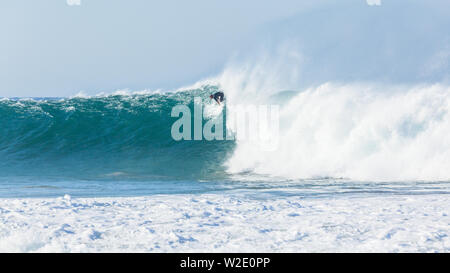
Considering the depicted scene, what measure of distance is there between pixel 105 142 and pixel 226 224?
42.3ft

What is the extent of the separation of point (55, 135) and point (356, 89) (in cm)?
1087

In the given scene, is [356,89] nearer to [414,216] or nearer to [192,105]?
[192,105]

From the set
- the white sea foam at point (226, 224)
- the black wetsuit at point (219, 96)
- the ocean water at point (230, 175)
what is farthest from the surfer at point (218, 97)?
the white sea foam at point (226, 224)

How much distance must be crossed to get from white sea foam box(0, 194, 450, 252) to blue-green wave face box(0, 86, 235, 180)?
17.6 feet

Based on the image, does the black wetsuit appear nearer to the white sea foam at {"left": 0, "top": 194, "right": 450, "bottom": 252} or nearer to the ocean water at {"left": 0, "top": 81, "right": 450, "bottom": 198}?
the ocean water at {"left": 0, "top": 81, "right": 450, "bottom": 198}

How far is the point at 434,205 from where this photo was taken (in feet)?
27.0

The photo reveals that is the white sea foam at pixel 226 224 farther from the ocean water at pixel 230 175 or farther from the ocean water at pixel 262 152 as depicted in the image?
the ocean water at pixel 262 152

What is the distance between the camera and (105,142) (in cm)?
1888

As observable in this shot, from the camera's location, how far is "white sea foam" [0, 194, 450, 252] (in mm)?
5617

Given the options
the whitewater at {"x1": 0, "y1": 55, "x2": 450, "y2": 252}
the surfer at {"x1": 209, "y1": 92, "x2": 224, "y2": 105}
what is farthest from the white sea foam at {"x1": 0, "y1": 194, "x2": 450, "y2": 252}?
the surfer at {"x1": 209, "y1": 92, "x2": 224, "y2": 105}

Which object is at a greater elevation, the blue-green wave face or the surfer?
the surfer

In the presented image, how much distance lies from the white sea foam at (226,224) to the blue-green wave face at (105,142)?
5.35m

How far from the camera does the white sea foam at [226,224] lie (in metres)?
5.62
